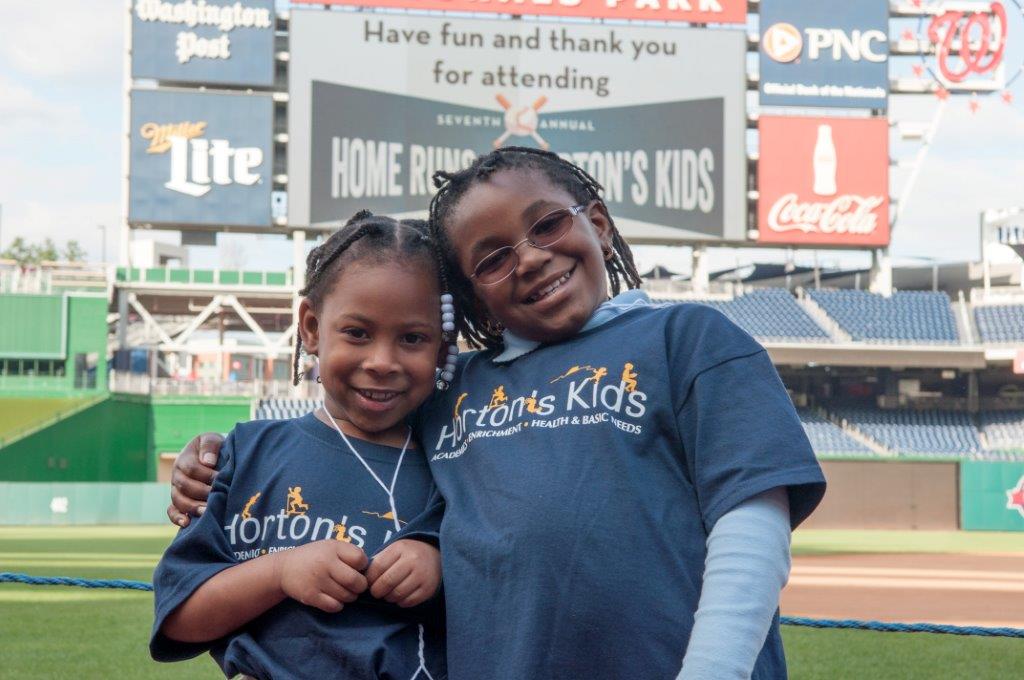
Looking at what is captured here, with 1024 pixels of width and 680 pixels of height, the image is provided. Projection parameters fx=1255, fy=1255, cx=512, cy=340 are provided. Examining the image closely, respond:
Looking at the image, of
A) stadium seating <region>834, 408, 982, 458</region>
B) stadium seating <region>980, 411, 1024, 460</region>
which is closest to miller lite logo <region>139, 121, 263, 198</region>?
stadium seating <region>834, 408, 982, 458</region>

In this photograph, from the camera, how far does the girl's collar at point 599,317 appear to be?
1919 millimetres

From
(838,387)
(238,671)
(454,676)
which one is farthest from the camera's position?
(838,387)

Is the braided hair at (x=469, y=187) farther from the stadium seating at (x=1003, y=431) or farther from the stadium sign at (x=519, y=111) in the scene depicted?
the stadium sign at (x=519, y=111)

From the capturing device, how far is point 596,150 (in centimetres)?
2936

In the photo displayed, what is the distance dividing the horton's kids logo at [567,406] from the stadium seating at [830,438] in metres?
26.0

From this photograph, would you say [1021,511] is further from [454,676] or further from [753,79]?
[454,676]

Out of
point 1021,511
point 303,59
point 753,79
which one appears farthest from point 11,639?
point 753,79

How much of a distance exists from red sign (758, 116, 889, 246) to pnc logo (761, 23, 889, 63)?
156 cm

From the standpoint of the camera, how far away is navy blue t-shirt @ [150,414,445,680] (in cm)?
188

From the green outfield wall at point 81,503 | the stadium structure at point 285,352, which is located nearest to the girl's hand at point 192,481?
the green outfield wall at point 81,503

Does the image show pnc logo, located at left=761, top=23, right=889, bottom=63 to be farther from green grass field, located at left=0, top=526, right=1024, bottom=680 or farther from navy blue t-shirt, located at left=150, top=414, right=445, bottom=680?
navy blue t-shirt, located at left=150, top=414, right=445, bottom=680

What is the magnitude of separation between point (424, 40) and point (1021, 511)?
54.5ft

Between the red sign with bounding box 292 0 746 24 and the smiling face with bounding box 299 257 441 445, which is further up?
the red sign with bounding box 292 0 746 24

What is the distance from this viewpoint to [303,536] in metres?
1.96
